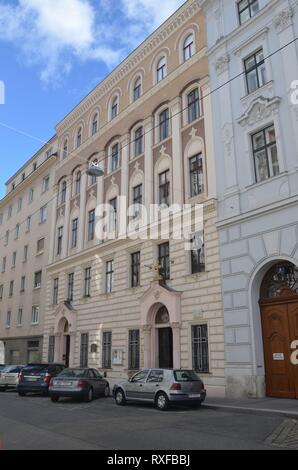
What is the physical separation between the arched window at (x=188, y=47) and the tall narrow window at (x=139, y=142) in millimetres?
4901

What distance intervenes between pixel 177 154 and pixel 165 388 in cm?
1215

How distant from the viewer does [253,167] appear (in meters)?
17.7

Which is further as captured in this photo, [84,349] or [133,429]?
[84,349]

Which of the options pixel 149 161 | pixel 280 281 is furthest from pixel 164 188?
pixel 280 281

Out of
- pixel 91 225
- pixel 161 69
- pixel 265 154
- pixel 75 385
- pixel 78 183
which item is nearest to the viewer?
pixel 75 385

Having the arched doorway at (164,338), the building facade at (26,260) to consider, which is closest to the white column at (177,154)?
the arched doorway at (164,338)

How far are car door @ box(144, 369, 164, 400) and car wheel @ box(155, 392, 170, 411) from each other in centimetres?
24

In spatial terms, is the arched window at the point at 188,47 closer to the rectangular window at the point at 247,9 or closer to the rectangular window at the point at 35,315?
the rectangular window at the point at 247,9

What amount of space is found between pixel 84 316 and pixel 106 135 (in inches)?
478

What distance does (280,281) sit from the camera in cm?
1636

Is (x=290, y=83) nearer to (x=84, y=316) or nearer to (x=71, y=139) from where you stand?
(x=84, y=316)

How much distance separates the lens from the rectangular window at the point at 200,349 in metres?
18.2

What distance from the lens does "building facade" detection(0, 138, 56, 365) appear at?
3481 cm

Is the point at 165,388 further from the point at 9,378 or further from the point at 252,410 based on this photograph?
→ the point at 9,378
